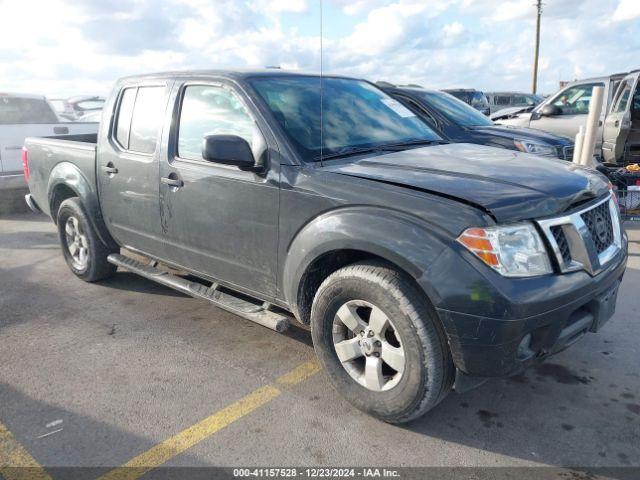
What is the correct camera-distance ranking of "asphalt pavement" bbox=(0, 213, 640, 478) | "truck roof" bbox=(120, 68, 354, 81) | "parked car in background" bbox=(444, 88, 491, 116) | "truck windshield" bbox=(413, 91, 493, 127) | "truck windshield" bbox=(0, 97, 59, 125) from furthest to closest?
"parked car in background" bbox=(444, 88, 491, 116) → "truck windshield" bbox=(0, 97, 59, 125) → "truck windshield" bbox=(413, 91, 493, 127) → "truck roof" bbox=(120, 68, 354, 81) → "asphalt pavement" bbox=(0, 213, 640, 478)

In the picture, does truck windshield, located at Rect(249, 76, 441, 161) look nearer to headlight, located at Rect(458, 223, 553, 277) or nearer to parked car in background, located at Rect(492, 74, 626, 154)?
headlight, located at Rect(458, 223, 553, 277)

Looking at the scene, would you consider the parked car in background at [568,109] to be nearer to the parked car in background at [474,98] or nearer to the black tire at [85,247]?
the black tire at [85,247]

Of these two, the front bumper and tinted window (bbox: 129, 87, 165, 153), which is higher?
tinted window (bbox: 129, 87, 165, 153)

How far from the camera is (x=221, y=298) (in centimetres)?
371

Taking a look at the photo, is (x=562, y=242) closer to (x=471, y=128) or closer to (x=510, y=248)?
(x=510, y=248)

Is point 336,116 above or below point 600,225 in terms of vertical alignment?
above

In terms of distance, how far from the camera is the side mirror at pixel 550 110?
32.2 ft

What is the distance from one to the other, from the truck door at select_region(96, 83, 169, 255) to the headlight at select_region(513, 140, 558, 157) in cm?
472

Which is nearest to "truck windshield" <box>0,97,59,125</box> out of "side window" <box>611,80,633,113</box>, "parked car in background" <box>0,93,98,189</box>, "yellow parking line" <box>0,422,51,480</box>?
"parked car in background" <box>0,93,98,189</box>

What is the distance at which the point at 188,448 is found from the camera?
9.02 ft

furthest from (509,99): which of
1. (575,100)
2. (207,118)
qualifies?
(207,118)

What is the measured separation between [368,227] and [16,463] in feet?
6.69

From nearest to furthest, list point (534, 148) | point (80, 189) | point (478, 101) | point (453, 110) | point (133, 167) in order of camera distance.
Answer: point (133, 167)
point (80, 189)
point (534, 148)
point (453, 110)
point (478, 101)

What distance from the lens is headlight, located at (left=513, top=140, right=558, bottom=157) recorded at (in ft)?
23.1
